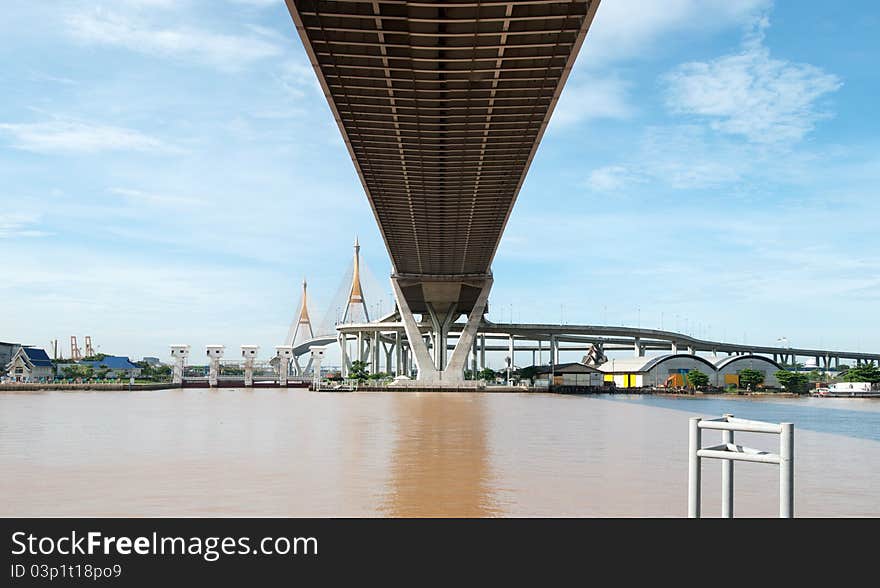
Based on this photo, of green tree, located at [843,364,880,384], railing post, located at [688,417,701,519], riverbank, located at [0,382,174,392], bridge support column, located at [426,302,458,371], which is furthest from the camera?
green tree, located at [843,364,880,384]

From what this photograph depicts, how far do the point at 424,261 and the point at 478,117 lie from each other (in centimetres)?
4032

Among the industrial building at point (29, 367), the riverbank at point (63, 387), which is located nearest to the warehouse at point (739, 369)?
the riverbank at point (63, 387)

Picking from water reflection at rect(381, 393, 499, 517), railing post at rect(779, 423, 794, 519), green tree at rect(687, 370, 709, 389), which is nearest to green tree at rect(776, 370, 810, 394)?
green tree at rect(687, 370, 709, 389)

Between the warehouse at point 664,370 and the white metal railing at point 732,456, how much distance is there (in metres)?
98.0

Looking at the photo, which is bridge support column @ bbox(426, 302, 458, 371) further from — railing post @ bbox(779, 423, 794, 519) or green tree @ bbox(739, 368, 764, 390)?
railing post @ bbox(779, 423, 794, 519)

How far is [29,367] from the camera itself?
10062cm

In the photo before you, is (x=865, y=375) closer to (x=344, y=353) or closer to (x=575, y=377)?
(x=575, y=377)

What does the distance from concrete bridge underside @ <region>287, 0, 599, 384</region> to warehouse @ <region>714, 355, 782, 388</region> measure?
61.2 m

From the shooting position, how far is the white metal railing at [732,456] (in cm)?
666

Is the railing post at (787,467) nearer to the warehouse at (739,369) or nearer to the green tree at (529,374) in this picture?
the green tree at (529,374)

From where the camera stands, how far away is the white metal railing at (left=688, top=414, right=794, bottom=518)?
6.66m

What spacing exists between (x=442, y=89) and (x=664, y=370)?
254 ft
